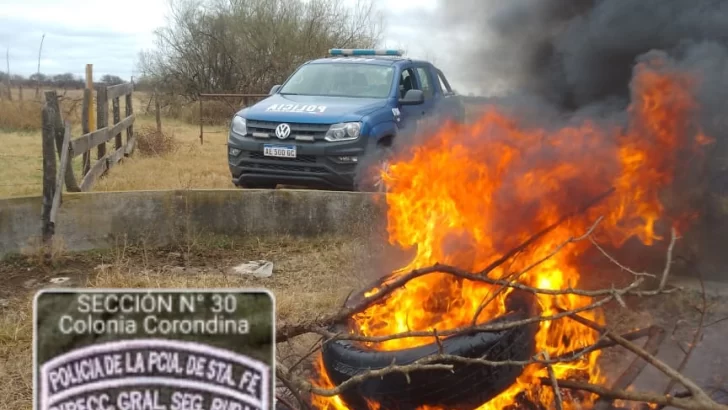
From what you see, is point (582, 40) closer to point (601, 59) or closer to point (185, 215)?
point (601, 59)

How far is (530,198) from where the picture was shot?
4.37 m

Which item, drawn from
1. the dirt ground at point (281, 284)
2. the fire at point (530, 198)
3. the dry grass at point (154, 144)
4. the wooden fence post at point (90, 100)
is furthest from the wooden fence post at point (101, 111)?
the fire at point (530, 198)

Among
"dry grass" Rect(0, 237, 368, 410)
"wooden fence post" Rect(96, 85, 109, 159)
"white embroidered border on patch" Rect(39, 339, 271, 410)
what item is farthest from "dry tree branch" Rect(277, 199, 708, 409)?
"wooden fence post" Rect(96, 85, 109, 159)

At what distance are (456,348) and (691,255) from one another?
3.22m

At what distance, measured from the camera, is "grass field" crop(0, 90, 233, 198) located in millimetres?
9938

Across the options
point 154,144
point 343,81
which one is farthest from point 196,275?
point 154,144

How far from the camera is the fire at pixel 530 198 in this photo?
12.5ft

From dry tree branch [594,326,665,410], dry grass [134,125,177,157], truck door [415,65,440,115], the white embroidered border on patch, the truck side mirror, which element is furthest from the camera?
dry grass [134,125,177,157]

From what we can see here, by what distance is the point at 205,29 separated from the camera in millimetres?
27703

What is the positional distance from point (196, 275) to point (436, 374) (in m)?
3.55

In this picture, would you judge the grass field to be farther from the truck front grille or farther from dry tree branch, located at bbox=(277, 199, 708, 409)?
dry tree branch, located at bbox=(277, 199, 708, 409)

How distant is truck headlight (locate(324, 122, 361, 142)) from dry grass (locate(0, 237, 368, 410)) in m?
1.29

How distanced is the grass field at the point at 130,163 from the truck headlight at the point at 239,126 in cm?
93

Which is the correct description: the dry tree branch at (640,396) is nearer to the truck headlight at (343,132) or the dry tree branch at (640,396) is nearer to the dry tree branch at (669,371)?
the dry tree branch at (669,371)
